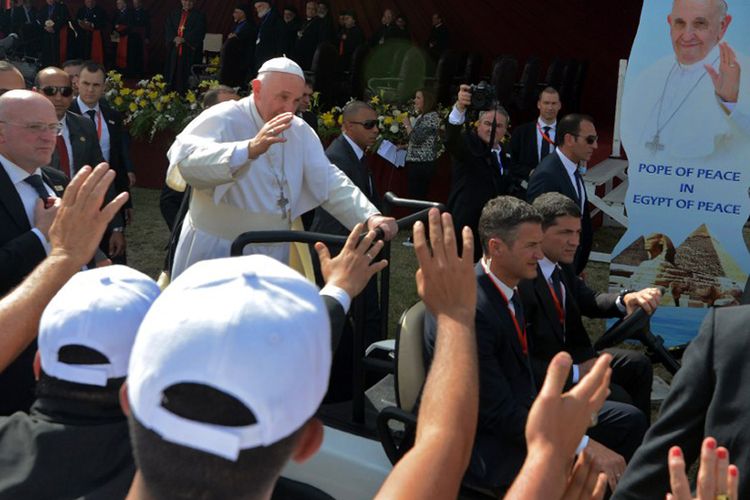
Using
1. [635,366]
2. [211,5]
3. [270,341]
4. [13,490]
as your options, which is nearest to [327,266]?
[13,490]

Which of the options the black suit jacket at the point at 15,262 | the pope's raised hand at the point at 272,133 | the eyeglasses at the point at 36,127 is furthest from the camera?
the eyeglasses at the point at 36,127

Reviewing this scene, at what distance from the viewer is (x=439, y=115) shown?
10.1 metres

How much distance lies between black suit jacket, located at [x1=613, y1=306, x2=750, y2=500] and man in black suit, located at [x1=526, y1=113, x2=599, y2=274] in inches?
167

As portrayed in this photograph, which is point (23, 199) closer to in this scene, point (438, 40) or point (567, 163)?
point (567, 163)

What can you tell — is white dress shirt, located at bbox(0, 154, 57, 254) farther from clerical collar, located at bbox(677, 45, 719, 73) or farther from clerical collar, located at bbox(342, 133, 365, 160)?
clerical collar, located at bbox(677, 45, 719, 73)

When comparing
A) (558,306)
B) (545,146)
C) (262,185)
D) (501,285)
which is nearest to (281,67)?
(262,185)

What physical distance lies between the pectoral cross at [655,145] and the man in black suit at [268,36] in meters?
9.49

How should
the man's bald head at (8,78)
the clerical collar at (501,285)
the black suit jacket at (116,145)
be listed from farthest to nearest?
the black suit jacket at (116,145)
the man's bald head at (8,78)
the clerical collar at (501,285)

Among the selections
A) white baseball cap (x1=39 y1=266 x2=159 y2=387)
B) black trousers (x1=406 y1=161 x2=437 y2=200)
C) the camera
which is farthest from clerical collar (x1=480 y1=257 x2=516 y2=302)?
black trousers (x1=406 y1=161 x2=437 y2=200)

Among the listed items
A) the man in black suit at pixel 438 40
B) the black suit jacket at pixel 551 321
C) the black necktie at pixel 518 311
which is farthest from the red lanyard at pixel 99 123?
the man in black suit at pixel 438 40

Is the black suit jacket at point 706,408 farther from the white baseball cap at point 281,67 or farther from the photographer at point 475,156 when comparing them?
the photographer at point 475,156

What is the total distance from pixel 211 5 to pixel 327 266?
18401 mm

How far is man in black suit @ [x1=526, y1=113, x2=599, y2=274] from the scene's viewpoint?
6094mm

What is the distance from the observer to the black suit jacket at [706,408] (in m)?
1.78
